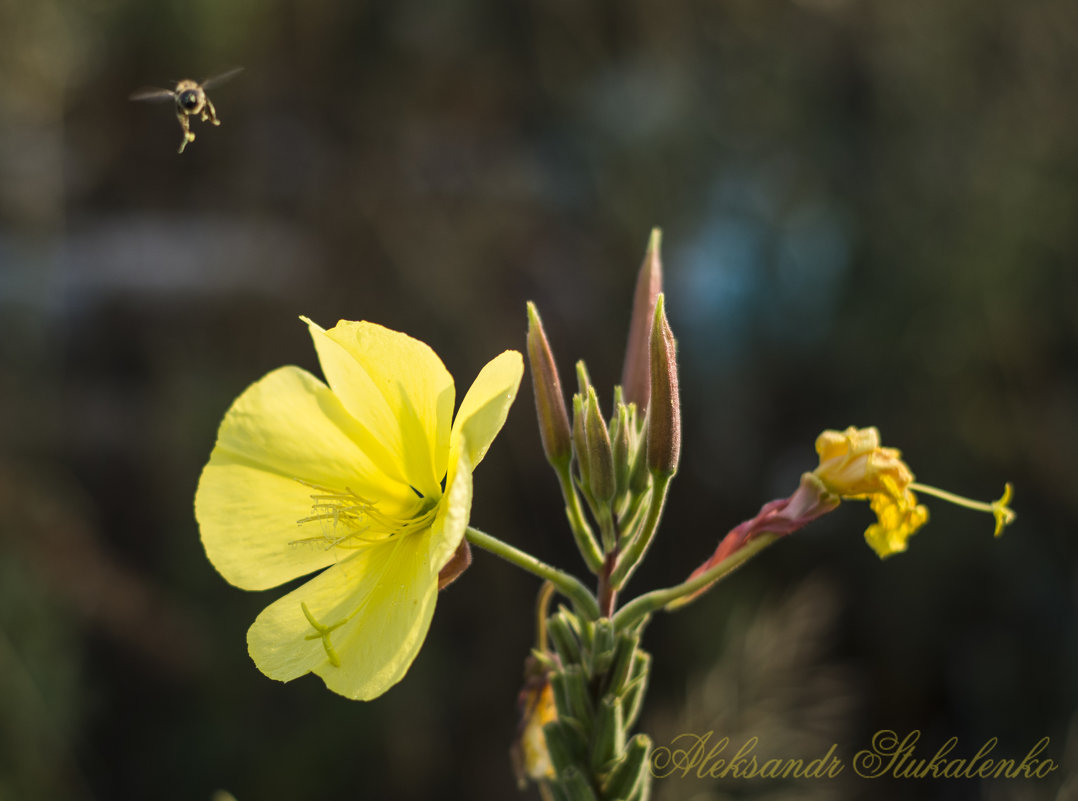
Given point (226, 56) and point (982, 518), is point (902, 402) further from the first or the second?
point (226, 56)

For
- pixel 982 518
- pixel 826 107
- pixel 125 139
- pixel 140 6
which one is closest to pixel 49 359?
pixel 125 139

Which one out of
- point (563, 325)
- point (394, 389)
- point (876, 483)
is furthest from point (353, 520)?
point (563, 325)

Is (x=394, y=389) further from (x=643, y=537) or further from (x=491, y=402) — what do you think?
(x=643, y=537)

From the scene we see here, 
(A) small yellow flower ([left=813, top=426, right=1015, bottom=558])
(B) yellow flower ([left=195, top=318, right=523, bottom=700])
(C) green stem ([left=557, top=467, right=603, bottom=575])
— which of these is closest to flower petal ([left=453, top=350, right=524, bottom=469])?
(B) yellow flower ([left=195, top=318, right=523, bottom=700])

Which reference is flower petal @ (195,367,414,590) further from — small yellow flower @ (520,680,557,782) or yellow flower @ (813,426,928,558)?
yellow flower @ (813,426,928,558)

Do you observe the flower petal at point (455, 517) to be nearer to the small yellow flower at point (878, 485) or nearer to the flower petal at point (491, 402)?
the flower petal at point (491, 402)

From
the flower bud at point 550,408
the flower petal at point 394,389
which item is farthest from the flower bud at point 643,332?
the flower petal at point 394,389
